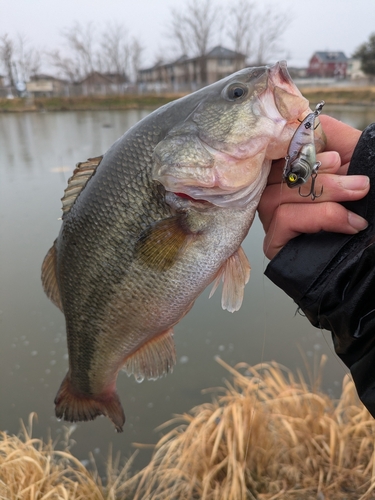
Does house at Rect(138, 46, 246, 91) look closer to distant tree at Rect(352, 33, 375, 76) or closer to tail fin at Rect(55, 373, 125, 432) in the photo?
distant tree at Rect(352, 33, 375, 76)

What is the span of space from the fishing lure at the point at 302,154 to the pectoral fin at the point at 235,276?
384 millimetres

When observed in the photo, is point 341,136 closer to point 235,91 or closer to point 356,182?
point 356,182

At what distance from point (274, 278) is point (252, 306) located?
2626 millimetres

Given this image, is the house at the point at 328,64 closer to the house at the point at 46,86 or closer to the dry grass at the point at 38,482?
the house at the point at 46,86

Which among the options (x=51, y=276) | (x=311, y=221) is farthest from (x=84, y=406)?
(x=311, y=221)

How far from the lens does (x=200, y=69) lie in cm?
3491

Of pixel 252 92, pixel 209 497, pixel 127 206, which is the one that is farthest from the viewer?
pixel 209 497

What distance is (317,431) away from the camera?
2088mm

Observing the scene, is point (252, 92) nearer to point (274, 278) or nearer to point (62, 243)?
point (274, 278)

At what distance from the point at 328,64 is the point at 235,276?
59813 millimetres

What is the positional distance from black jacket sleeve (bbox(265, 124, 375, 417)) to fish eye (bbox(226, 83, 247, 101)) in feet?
1.19

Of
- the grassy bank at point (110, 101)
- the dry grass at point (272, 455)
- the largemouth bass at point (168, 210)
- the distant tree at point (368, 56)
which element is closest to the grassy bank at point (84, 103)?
the grassy bank at point (110, 101)

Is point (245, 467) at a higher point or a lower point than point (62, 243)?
lower

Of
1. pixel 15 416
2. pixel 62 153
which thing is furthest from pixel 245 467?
pixel 62 153
